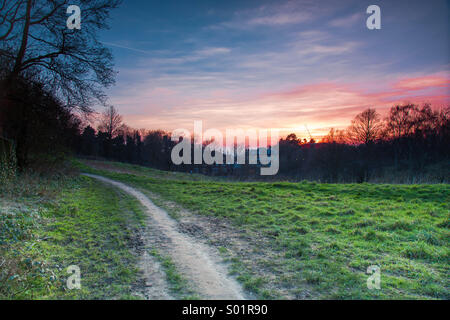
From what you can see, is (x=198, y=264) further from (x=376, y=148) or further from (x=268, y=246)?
(x=376, y=148)

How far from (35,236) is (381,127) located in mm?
42956

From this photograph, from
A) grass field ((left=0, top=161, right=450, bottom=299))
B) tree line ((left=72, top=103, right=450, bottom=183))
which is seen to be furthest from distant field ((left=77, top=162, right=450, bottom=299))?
tree line ((left=72, top=103, right=450, bottom=183))

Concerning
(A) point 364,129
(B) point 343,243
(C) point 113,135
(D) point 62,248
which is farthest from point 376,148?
(C) point 113,135

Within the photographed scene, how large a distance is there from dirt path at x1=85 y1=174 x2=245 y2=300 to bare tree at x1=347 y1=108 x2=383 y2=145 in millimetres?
36132

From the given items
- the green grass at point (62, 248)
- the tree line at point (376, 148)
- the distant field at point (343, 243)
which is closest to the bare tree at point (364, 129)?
the tree line at point (376, 148)

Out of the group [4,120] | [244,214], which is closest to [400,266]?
[244,214]

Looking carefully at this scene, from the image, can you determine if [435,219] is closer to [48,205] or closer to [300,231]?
[300,231]

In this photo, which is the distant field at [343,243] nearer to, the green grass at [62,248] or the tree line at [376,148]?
the green grass at [62,248]

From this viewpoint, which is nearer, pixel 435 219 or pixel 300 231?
pixel 300 231

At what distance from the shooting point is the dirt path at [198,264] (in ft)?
12.4

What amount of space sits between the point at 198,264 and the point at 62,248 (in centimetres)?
312

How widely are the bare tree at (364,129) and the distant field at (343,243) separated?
1064 inches

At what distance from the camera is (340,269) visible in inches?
178

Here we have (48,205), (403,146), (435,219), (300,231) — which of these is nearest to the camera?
(300,231)
